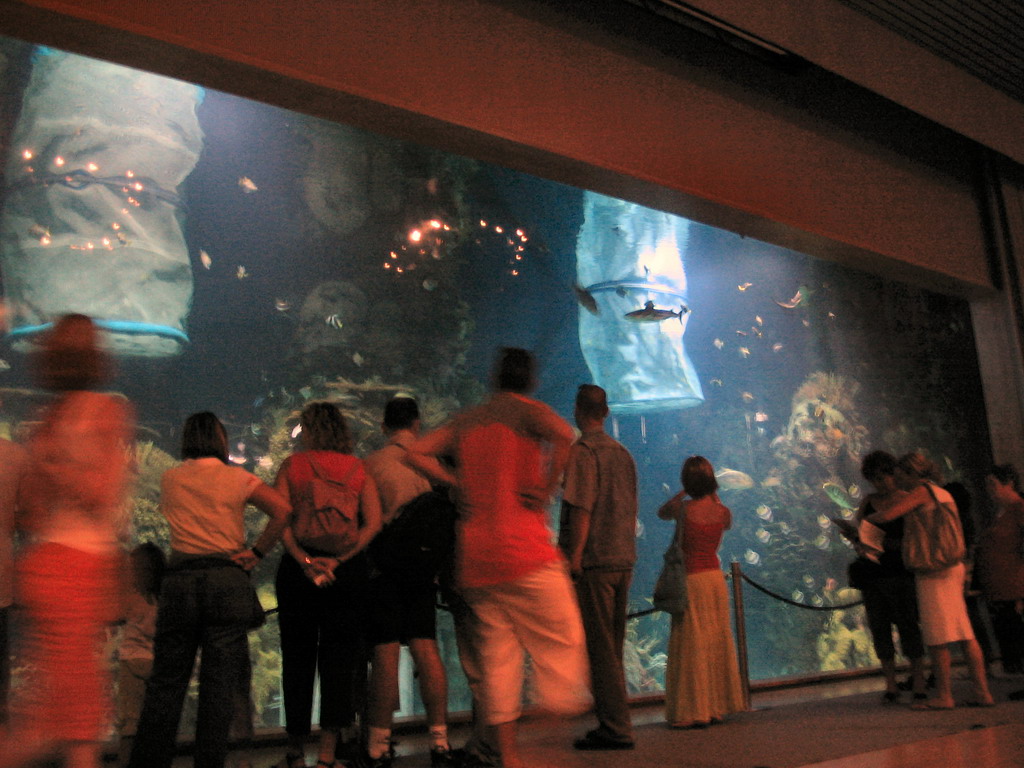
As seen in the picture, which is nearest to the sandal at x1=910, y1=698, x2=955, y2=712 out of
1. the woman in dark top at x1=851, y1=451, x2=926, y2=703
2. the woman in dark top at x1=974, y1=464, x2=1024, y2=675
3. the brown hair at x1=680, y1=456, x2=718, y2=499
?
the woman in dark top at x1=851, y1=451, x2=926, y2=703

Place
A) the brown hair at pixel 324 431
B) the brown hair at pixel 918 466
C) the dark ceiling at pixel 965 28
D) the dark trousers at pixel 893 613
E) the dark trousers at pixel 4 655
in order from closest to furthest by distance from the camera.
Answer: the dark trousers at pixel 4 655, the brown hair at pixel 324 431, the brown hair at pixel 918 466, the dark trousers at pixel 893 613, the dark ceiling at pixel 965 28

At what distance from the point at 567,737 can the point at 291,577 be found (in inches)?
85.7

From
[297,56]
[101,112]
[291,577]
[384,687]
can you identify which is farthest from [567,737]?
[101,112]

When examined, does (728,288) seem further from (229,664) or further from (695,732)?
(229,664)

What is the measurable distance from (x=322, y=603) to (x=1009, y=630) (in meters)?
5.90

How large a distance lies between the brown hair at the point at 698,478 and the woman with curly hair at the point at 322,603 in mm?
2418

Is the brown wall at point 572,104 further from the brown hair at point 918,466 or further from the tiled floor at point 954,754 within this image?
the tiled floor at point 954,754

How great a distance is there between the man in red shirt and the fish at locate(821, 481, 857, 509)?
14379mm

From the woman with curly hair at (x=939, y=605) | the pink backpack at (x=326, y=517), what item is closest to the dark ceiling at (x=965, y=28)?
the woman with curly hair at (x=939, y=605)

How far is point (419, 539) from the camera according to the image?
4461 millimetres

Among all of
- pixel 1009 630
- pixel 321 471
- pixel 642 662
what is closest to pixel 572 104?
pixel 321 471

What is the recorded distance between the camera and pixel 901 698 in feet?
22.7

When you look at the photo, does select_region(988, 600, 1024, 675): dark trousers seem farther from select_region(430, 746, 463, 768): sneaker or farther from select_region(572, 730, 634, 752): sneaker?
select_region(430, 746, 463, 768): sneaker

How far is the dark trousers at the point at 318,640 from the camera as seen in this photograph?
14.0 ft
